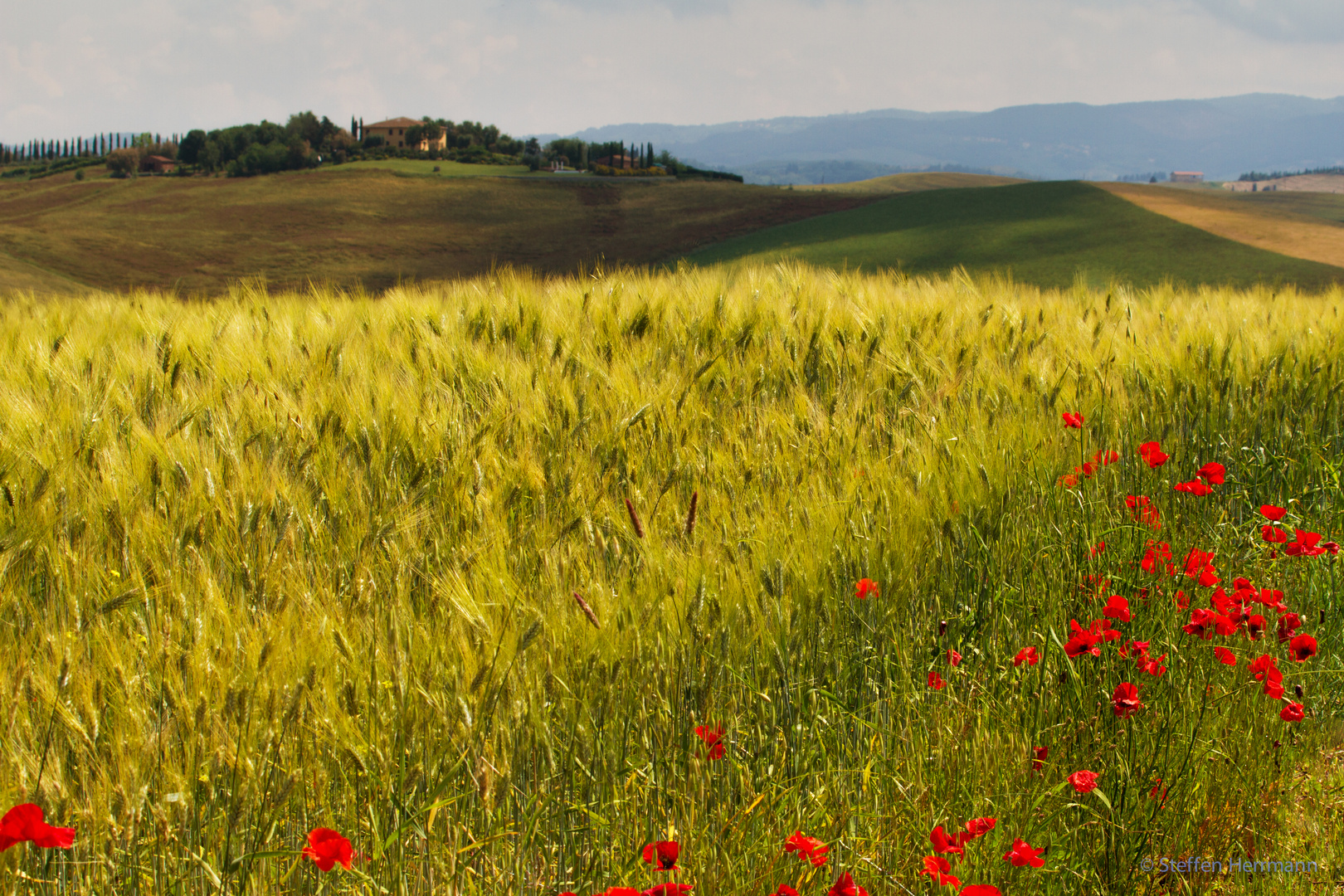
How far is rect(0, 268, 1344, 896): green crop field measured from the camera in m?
1.22

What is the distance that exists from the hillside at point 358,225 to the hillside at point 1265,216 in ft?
29.4

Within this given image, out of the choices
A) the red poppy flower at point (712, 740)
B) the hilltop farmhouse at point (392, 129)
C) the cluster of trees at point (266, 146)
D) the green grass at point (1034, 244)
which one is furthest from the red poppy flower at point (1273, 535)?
the hilltop farmhouse at point (392, 129)

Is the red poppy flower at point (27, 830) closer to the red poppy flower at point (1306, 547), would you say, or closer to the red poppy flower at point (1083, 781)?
the red poppy flower at point (1083, 781)

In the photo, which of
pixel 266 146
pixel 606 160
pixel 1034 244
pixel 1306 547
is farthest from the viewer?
pixel 606 160

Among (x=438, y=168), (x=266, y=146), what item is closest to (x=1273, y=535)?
(x=438, y=168)

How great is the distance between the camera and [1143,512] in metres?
2.09

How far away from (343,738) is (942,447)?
1.76m

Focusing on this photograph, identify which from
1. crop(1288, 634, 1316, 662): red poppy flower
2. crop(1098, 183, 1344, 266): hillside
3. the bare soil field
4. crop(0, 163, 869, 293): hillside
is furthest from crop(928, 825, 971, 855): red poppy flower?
the bare soil field

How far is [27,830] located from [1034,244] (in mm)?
14624

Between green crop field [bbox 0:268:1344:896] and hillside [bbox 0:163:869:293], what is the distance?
53.8 ft

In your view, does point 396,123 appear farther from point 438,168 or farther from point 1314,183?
point 1314,183

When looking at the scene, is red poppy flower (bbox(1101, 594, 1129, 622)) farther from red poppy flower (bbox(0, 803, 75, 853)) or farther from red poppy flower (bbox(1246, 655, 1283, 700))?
red poppy flower (bbox(0, 803, 75, 853))

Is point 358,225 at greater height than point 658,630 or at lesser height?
greater

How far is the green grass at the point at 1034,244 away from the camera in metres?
11.2
